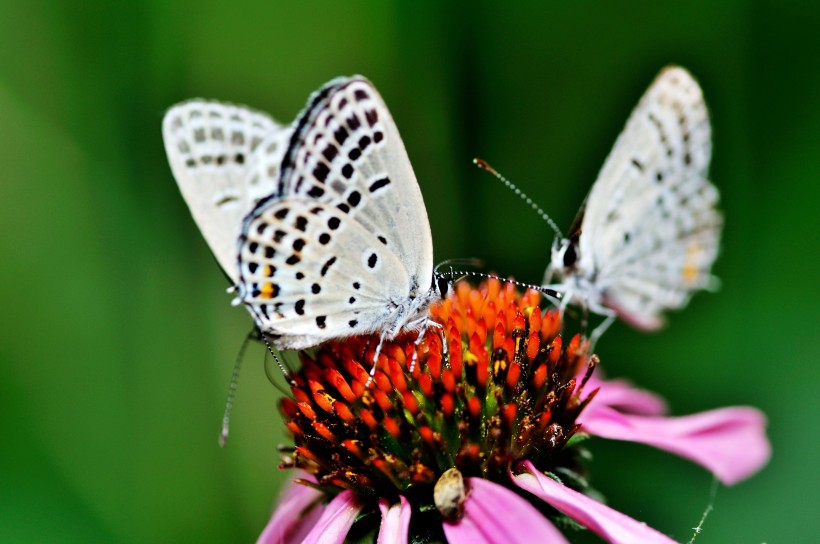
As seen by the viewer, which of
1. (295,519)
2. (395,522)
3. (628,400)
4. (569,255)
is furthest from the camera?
(628,400)

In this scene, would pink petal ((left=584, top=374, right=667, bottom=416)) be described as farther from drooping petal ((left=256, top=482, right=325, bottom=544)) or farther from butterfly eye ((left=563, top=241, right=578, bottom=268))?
drooping petal ((left=256, top=482, right=325, bottom=544))

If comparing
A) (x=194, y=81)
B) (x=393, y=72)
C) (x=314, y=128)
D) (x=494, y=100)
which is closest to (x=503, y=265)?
(x=494, y=100)

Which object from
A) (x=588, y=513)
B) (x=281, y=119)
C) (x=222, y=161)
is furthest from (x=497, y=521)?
(x=281, y=119)

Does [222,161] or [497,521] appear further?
[222,161]

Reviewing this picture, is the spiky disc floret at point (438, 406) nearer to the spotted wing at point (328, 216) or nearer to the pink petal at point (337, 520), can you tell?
the pink petal at point (337, 520)

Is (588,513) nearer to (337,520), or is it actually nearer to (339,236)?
(337,520)

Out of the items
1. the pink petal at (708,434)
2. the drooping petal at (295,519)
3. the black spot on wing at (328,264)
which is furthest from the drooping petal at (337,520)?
the pink petal at (708,434)
